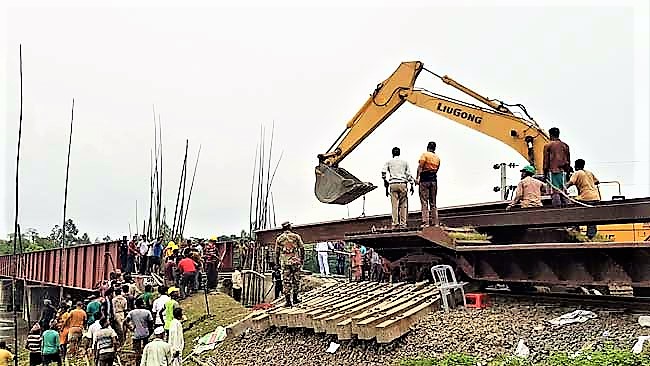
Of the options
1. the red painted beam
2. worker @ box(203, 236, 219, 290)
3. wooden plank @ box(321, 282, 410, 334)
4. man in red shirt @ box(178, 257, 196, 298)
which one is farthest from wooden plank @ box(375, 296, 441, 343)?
the red painted beam

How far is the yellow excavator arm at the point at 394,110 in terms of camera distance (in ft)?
52.3

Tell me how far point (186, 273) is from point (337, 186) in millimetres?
5180

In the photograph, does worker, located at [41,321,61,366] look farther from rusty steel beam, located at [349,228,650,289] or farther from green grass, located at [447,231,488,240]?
green grass, located at [447,231,488,240]

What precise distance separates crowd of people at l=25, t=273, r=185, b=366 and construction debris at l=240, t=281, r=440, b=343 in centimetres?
153

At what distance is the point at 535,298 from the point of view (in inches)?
434

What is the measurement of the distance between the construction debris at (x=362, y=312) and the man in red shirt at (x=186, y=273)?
21.4ft

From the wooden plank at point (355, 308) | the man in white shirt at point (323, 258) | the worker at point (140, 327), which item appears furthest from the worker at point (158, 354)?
the man in white shirt at point (323, 258)

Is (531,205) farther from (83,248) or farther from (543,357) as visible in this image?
(83,248)

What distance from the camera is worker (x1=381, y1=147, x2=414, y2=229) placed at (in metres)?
12.9

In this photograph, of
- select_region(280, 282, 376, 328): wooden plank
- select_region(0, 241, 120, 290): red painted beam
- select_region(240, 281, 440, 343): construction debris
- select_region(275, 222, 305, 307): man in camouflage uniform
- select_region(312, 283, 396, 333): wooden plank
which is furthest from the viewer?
select_region(0, 241, 120, 290): red painted beam

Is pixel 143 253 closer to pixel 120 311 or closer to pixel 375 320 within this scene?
pixel 120 311

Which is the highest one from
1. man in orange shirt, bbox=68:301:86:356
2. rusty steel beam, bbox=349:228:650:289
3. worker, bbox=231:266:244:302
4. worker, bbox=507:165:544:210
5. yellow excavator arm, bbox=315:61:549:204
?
Answer: yellow excavator arm, bbox=315:61:549:204

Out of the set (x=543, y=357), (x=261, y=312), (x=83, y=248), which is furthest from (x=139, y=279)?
(x=543, y=357)

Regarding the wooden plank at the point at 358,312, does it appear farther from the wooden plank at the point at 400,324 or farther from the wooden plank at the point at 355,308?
the wooden plank at the point at 400,324
